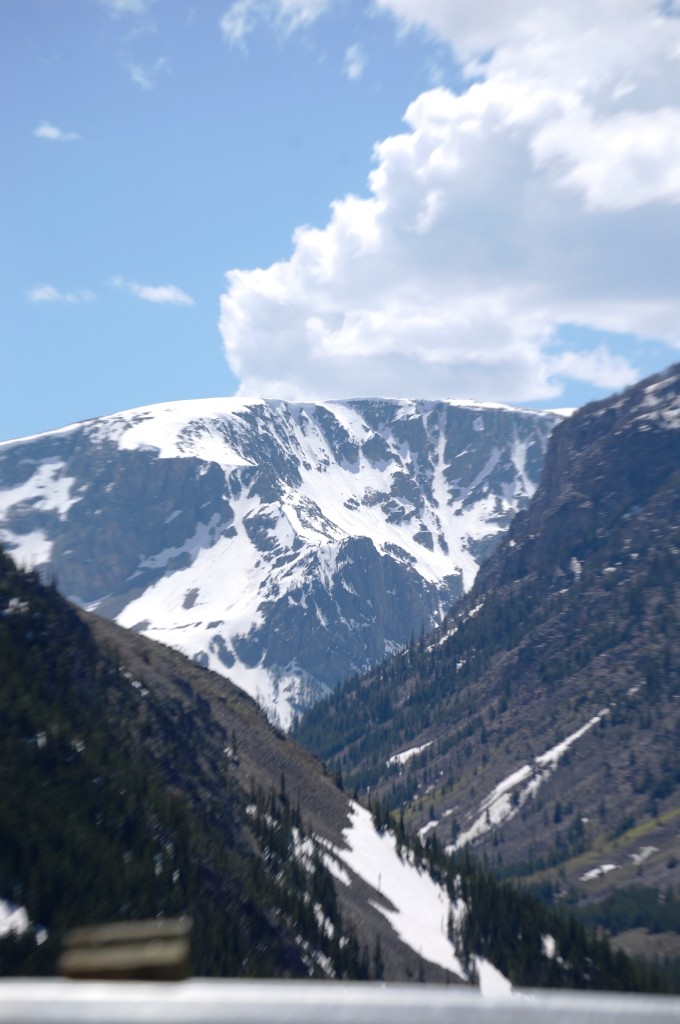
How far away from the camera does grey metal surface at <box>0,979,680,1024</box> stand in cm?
700

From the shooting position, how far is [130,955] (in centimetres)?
748

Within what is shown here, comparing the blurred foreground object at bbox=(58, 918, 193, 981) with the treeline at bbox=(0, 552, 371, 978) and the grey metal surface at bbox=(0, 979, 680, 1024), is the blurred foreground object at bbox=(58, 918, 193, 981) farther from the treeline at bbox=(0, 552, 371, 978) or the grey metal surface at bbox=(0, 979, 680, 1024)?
the treeline at bbox=(0, 552, 371, 978)

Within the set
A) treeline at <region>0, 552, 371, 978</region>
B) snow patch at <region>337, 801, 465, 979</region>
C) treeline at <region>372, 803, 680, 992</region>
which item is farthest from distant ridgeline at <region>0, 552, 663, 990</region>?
snow patch at <region>337, 801, 465, 979</region>

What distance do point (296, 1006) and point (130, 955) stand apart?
1266 mm

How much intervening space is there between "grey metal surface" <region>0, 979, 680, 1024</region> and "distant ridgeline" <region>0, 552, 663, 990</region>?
62.0 meters

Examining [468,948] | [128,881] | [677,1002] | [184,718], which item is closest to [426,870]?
[468,948]

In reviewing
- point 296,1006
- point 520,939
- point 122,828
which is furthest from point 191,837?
point 296,1006

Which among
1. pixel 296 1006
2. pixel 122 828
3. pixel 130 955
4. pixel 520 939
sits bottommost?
pixel 296 1006

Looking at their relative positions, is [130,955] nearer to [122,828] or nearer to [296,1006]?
[296,1006]

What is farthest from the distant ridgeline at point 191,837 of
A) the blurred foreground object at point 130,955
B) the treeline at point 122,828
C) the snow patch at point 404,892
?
the blurred foreground object at point 130,955

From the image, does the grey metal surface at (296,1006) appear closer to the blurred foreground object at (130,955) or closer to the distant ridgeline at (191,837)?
the blurred foreground object at (130,955)

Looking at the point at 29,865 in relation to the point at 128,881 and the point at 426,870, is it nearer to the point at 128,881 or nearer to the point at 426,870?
the point at 128,881

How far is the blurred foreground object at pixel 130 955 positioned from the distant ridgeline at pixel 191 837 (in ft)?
202

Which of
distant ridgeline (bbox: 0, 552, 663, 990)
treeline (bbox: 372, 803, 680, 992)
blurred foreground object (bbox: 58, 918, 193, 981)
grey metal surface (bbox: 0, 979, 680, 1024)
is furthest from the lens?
treeline (bbox: 372, 803, 680, 992)
